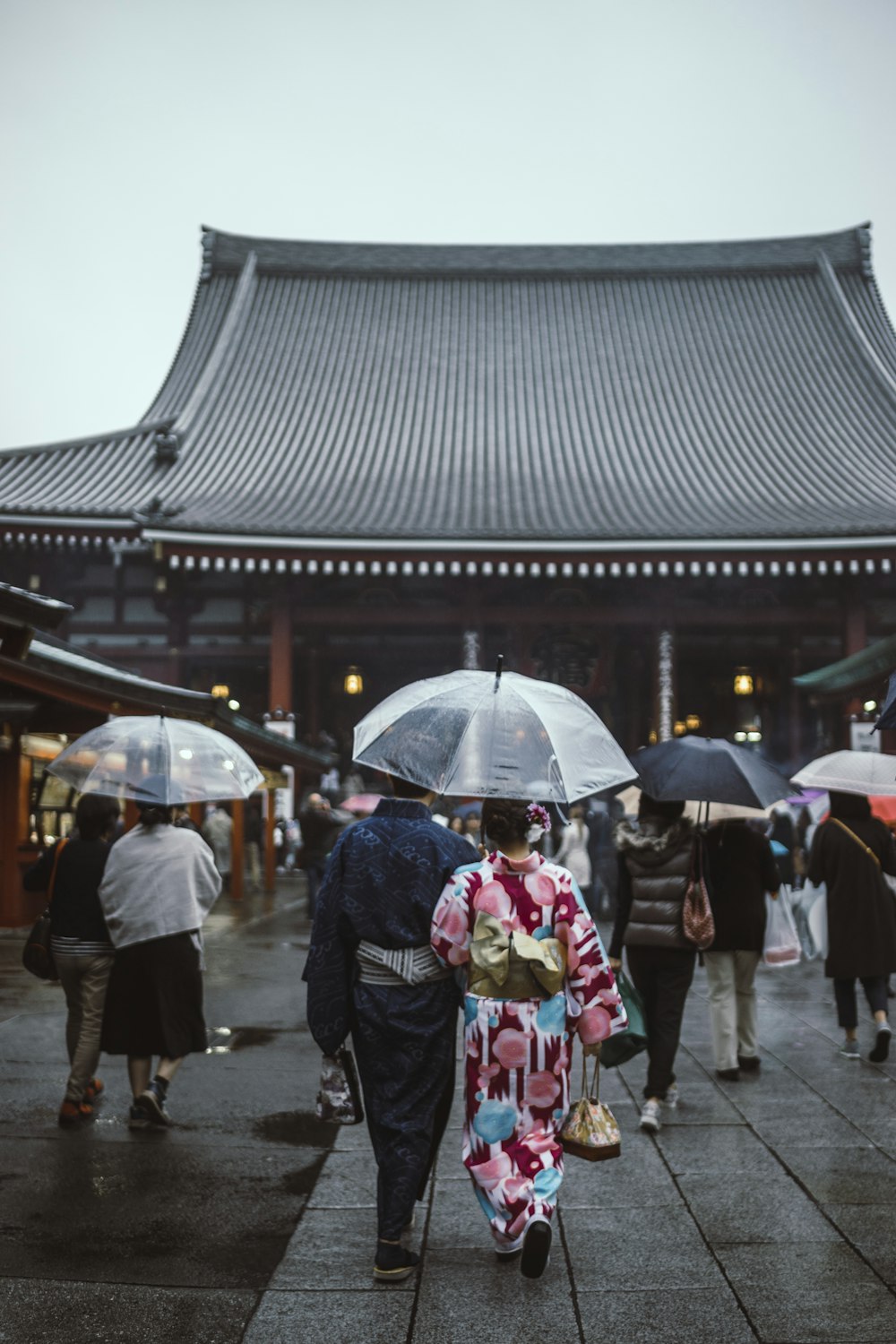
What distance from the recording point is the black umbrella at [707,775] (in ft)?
17.9

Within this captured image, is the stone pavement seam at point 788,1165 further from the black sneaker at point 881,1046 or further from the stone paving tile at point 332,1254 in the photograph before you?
the stone paving tile at point 332,1254

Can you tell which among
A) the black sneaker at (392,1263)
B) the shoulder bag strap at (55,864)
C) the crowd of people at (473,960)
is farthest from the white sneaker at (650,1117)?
the shoulder bag strap at (55,864)

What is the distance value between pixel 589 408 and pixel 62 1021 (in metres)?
17.3

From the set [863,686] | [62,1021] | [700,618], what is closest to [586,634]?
[700,618]

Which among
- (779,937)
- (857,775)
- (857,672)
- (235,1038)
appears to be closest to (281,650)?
(857,672)

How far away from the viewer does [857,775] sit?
22.7 feet

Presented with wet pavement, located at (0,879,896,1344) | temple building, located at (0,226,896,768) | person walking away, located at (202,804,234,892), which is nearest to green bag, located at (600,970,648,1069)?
wet pavement, located at (0,879,896,1344)

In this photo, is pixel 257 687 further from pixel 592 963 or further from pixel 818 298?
pixel 592 963

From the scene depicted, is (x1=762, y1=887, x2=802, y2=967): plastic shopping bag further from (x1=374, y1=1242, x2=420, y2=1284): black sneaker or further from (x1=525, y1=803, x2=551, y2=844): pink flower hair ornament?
(x1=374, y1=1242, x2=420, y2=1284): black sneaker

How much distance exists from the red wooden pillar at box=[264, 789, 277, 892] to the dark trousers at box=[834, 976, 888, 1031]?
1109 cm

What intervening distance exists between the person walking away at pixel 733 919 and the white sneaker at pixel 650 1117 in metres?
0.92

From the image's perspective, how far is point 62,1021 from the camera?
25.2 ft

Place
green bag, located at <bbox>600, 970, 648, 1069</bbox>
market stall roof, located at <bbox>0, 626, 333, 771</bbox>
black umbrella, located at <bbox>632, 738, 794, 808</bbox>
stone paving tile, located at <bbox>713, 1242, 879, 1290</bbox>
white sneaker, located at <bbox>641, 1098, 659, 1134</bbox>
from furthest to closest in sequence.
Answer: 1. market stall roof, located at <bbox>0, 626, 333, 771</bbox>
2. black umbrella, located at <bbox>632, 738, 794, 808</bbox>
3. white sneaker, located at <bbox>641, 1098, 659, 1134</bbox>
4. green bag, located at <bbox>600, 970, 648, 1069</bbox>
5. stone paving tile, located at <bbox>713, 1242, 879, 1290</bbox>

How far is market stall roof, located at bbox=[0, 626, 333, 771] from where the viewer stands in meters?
9.09
